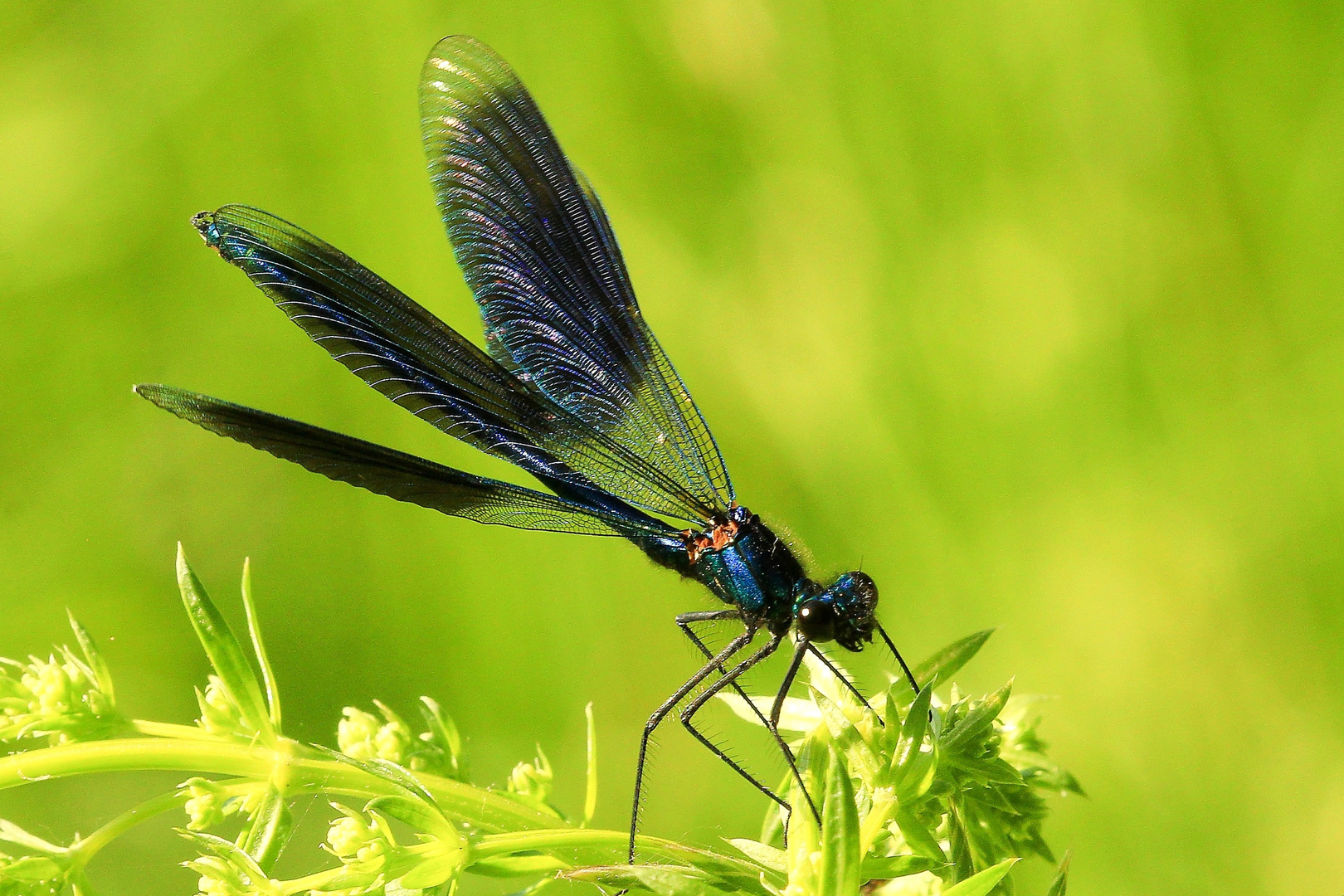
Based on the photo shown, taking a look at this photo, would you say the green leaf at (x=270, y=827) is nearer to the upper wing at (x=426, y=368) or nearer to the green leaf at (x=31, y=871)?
the green leaf at (x=31, y=871)

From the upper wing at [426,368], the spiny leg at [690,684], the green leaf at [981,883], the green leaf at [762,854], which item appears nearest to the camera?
the green leaf at [981,883]

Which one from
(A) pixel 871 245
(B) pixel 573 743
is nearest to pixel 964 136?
(A) pixel 871 245

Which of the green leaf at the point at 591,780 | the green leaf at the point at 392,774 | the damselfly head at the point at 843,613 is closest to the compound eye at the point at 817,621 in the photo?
the damselfly head at the point at 843,613

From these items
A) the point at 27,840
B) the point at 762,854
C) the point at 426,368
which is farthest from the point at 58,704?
the point at 426,368

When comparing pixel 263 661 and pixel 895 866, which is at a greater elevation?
pixel 895 866

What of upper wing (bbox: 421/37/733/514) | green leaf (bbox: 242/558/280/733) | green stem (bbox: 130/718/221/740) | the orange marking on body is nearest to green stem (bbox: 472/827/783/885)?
green leaf (bbox: 242/558/280/733)

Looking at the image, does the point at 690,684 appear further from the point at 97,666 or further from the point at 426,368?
the point at 97,666

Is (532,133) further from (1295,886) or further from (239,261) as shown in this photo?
(1295,886)
